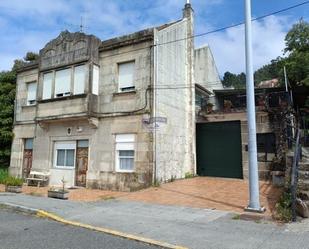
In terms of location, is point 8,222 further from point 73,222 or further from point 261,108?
point 261,108

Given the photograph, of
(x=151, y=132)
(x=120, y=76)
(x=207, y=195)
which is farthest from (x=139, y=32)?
(x=207, y=195)

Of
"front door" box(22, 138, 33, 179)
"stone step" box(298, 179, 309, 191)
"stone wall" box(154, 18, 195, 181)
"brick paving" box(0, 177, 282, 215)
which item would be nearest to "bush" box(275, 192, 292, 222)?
"brick paving" box(0, 177, 282, 215)

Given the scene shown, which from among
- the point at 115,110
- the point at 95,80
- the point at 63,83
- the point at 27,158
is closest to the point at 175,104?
the point at 115,110

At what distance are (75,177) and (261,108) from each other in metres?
10.2

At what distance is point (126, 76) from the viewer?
52.5 feet

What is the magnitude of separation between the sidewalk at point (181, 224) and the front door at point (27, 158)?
29.7 ft

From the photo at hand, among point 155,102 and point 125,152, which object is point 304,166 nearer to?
point 155,102

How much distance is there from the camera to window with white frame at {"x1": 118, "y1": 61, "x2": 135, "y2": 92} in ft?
51.9

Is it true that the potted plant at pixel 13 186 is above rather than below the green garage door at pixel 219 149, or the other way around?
below

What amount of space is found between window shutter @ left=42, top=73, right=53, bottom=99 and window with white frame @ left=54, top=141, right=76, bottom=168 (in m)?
2.76

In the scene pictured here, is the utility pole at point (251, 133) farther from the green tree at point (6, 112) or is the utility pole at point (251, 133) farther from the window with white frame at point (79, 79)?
the green tree at point (6, 112)

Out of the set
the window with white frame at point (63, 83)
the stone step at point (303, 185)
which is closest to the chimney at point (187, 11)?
the window with white frame at point (63, 83)

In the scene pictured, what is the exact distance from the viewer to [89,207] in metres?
10.4

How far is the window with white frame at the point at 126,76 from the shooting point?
1580 cm
